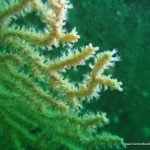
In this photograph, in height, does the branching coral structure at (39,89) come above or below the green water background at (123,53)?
below

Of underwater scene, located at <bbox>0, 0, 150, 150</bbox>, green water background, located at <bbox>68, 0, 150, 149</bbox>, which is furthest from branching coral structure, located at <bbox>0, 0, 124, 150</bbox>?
green water background, located at <bbox>68, 0, 150, 149</bbox>

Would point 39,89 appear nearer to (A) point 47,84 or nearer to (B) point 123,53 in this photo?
(A) point 47,84

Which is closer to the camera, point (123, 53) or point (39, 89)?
point (39, 89)

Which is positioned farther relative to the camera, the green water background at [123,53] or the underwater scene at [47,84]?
the green water background at [123,53]

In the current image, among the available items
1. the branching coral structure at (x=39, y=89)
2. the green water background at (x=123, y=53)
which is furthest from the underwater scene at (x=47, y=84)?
the green water background at (x=123, y=53)

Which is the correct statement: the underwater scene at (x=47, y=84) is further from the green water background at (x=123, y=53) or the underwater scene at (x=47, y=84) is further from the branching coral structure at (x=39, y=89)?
the green water background at (x=123, y=53)

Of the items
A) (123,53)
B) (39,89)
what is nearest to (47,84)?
(39,89)

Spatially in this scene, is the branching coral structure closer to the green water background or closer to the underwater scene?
the underwater scene
